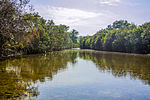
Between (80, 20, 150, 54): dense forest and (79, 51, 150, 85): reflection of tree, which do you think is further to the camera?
(80, 20, 150, 54): dense forest

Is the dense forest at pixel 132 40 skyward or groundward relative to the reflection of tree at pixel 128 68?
skyward

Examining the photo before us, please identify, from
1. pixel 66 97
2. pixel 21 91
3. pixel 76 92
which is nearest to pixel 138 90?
pixel 76 92

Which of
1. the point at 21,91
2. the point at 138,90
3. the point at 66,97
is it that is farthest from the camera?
the point at 138,90

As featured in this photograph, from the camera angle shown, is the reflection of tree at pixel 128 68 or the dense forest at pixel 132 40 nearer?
the reflection of tree at pixel 128 68

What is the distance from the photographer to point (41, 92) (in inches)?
271

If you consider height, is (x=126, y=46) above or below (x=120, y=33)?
below

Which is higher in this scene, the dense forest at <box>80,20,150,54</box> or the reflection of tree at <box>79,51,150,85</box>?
the dense forest at <box>80,20,150,54</box>

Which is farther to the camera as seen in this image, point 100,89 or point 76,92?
point 100,89

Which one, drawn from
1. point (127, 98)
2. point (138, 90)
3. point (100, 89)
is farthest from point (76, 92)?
point (138, 90)

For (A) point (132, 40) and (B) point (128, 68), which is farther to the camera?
(A) point (132, 40)

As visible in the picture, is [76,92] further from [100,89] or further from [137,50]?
[137,50]

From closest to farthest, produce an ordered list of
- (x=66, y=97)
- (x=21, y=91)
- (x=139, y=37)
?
(x=66, y=97) → (x=21, y=91) → (x=139, y=37)

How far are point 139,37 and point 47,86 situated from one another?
34.4m

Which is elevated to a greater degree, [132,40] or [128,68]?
[132,40]
